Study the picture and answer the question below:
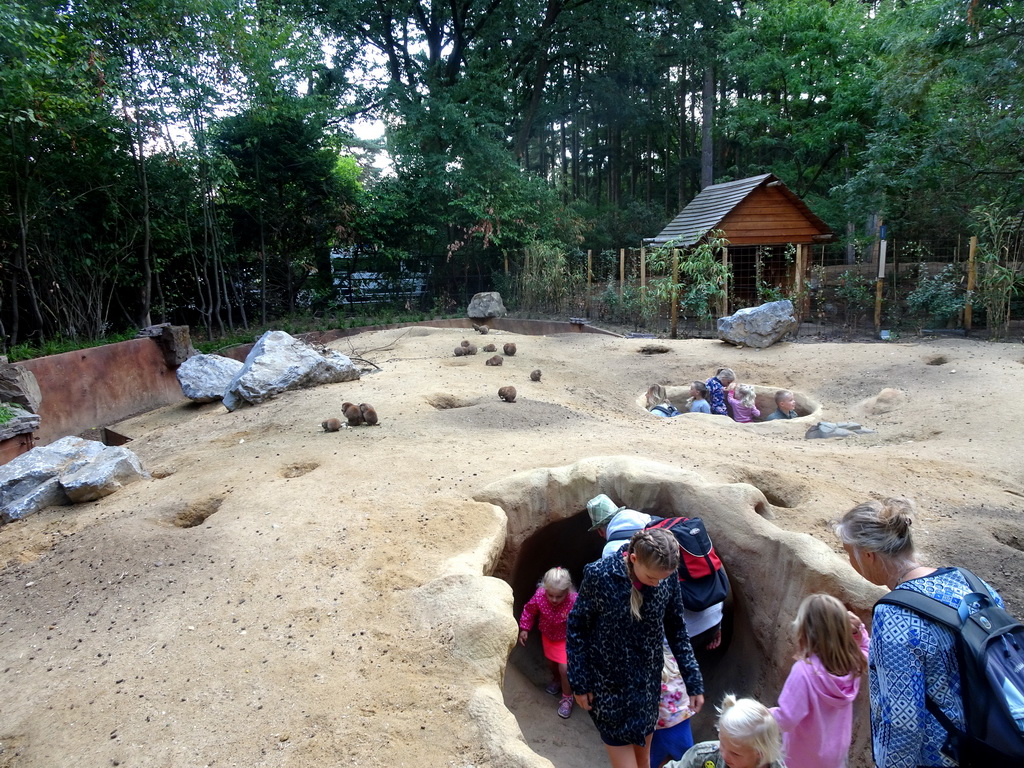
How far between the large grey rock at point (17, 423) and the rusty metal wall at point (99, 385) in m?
1.51

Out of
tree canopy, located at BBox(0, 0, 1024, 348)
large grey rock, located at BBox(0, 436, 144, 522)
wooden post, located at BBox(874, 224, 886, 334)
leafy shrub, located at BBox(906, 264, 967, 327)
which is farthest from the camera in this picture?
wooden post, located at BBox(874, 224, 886, 334)

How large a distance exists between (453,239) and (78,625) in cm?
1627

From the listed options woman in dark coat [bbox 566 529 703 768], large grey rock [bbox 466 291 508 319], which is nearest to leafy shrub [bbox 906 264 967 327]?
large grey rock [bbox 466 291 508 319]

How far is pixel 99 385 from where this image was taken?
8.48 meters

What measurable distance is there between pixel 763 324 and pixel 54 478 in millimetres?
9520

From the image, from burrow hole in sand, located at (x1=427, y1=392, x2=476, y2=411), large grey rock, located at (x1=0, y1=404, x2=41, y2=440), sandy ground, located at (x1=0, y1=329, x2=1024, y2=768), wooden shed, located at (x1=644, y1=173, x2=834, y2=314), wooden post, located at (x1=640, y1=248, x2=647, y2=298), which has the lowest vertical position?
sandy ground, located at (x1=0, y1=329, x2=1024, y2=768)

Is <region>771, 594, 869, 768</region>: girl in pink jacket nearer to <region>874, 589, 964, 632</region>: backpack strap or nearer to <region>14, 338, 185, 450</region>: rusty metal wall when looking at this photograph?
<region>874, 589, 964, 632</region>: backpack strap

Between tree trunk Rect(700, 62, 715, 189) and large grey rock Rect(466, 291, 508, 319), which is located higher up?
tree trunk Rect(700, 62, 715, 189)

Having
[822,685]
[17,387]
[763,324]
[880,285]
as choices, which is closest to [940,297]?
[880,285]

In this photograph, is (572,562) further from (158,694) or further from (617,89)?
(617,89)

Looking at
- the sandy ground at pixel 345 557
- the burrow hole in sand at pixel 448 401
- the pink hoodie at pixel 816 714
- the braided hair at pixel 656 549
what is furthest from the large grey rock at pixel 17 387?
the pink hoodie at pixel 816 714

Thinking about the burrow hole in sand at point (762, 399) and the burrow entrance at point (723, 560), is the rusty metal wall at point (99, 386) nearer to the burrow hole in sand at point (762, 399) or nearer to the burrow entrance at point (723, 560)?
the burrow entrance at point (723, 560)

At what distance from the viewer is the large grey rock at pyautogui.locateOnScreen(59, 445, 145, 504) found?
477cm

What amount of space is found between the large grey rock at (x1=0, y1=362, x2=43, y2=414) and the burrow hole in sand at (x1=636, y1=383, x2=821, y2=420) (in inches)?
269
